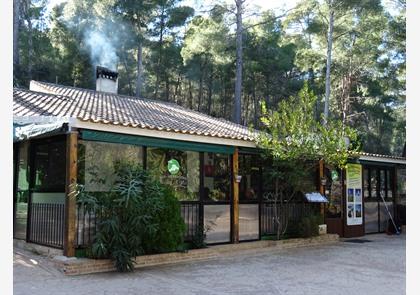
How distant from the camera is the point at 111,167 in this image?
29.8ft

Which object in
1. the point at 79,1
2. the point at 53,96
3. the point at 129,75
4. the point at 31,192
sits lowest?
the point at 31,192

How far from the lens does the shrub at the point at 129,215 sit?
7.88 meters

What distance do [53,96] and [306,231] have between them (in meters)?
8.02

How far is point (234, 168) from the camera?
36.0 ft

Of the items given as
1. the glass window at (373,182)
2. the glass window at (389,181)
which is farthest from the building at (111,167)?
the glass window at (389,181)

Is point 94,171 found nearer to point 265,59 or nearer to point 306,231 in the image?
point 306,231

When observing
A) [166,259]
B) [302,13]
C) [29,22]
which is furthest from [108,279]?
[29,22]

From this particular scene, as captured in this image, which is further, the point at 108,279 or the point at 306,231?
the point at 306,231

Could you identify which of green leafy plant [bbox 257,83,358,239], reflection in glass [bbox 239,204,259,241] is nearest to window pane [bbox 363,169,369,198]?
green leafy plant [bbox 257,83,358,239]

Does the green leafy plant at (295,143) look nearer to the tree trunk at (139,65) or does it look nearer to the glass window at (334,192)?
the glass window at (334,192)

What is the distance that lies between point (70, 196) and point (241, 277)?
11.2 feet

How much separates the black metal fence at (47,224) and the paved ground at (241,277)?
399mm

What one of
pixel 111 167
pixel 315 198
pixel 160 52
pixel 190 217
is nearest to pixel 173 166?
pixel 190 217

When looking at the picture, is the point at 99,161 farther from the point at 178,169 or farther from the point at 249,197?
the point at 249,197
